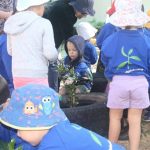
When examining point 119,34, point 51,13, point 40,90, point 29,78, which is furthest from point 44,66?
Answer: point 40,90

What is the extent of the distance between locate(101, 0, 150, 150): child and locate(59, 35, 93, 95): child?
773 mm

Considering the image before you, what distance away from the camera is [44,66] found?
380cm

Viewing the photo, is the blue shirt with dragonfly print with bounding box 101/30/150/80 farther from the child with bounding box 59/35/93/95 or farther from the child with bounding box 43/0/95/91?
the child with bounding box 59/35/93/95

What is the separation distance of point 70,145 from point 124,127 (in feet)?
7.56

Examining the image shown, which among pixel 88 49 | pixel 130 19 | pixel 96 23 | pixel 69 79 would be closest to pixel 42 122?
pixel 130 19

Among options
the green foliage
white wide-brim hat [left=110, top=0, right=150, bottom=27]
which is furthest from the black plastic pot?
the green foliage

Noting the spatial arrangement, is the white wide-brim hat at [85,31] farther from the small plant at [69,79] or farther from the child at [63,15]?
the small plant at [69,79]

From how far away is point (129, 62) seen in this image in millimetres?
3801

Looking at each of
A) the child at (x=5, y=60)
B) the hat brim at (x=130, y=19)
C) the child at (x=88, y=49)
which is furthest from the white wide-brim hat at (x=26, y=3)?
the child at (x=88, y=49)

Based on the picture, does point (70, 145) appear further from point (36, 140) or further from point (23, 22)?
point (23, 22)

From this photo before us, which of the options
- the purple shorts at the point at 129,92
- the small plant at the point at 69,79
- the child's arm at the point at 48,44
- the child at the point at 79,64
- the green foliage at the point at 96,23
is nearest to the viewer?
the child's arm at the point at 48,44

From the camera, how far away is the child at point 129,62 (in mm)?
3801

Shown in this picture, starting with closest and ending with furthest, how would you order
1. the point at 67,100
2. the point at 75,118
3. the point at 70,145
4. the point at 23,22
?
the point at 70,145
the point at 23,22
the point at 75,118
the point at 67,100

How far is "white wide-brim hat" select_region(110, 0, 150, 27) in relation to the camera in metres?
3.82
